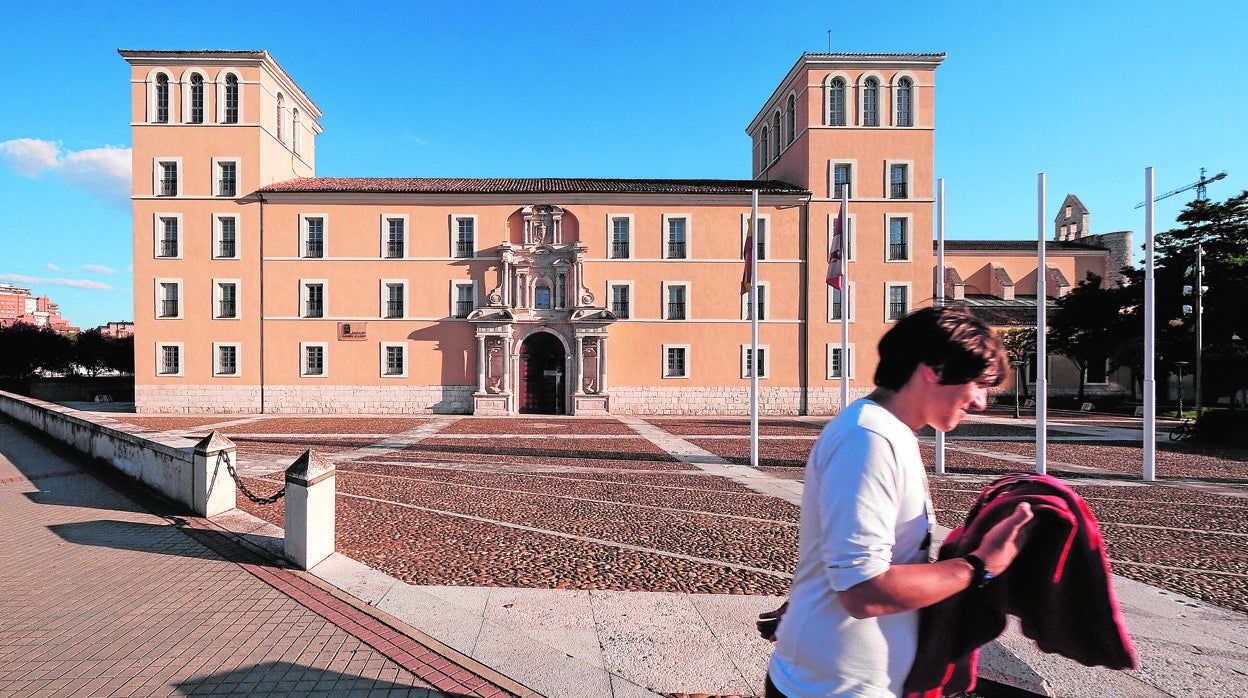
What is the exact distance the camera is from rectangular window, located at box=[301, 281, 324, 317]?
2939cm

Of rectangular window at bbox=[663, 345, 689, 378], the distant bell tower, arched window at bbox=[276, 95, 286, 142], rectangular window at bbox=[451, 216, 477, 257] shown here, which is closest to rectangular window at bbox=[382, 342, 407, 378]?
rectangular window at bbox=[451, 216, 477, 257]

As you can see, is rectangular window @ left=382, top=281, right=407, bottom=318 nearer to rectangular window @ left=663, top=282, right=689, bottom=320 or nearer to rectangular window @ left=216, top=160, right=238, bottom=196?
rectangular window @ left=216, top=160, right=238, bottom=196

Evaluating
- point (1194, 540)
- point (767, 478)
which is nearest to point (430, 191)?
point (767, 478)

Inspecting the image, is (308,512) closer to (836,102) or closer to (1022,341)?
(836,102)

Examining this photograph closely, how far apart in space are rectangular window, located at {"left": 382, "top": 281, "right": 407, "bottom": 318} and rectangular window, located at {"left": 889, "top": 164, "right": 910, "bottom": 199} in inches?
992

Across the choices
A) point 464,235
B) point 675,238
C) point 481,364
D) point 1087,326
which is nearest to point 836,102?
point 675,238

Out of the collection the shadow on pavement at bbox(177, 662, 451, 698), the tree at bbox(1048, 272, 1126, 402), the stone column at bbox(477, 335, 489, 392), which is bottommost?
the shadow on pavement at bbox(177, 662, 451, 698)

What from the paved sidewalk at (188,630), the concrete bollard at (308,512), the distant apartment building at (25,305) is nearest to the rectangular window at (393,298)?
the paved sidewalk at (188,630)

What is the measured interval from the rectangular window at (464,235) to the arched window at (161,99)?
50.4 ft

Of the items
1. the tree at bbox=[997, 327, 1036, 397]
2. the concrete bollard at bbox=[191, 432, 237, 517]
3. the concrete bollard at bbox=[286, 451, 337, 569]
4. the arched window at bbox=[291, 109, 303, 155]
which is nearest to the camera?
the concrete bollard at bbox=[286, 451, 337, 569]

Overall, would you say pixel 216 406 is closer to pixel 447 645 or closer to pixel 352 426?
pixel 352 426

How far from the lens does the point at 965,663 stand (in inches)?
A: 64.4

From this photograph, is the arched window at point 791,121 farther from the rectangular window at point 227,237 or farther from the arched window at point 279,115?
the rectangular window at point 227,237

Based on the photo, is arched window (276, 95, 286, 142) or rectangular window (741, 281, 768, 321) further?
arched window (276, 95, 286, 142)
